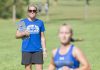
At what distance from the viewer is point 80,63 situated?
20.1ft

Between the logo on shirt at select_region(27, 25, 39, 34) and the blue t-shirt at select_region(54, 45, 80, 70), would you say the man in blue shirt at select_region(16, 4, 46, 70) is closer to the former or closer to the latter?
the logo on shirt at select_region(27, 25, 39, 34)

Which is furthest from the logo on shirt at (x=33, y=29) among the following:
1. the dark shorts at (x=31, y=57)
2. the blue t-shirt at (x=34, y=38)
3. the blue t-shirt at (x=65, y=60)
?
the blue t-shirt at (x=65, y=60)

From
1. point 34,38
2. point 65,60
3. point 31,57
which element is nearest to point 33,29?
point 34,38

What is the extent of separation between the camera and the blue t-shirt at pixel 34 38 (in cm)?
1009

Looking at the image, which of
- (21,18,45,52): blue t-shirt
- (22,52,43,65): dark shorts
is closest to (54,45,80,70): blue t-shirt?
(21,18,45,52): blue t-shirt

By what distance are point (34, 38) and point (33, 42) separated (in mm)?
102

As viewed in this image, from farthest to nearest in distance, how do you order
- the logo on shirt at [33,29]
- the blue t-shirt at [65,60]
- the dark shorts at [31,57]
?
1. the dark shorts at [31,57]
2. the logo on shirt at [33,29]
3. the blue t-shirt at [65,60]

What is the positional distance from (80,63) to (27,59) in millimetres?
4277

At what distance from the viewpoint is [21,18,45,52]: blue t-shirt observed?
10086 millimetres

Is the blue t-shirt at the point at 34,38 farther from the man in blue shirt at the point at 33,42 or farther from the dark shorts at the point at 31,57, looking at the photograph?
the dark shorts at the point at 31,57

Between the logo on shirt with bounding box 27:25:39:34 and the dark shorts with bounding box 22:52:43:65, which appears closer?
the logo on shirt with bounding box 27:25:39:34

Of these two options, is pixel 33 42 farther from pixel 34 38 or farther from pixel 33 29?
pixel 33 29

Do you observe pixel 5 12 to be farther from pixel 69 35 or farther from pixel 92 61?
pixel 69 35

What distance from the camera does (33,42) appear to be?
33.7 ft
